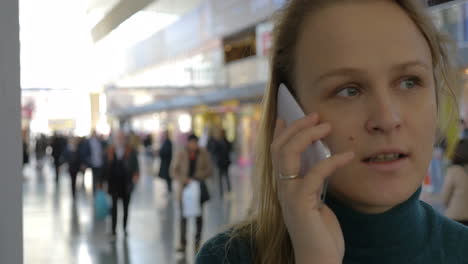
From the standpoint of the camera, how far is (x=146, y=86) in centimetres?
2561

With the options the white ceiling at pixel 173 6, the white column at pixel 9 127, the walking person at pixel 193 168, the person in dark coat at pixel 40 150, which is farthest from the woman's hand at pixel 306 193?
the person in dark coat at pixel 40 150

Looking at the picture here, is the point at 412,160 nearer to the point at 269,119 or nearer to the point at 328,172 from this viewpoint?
the point at 328,172

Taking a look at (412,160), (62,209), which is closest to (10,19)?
(412,160)

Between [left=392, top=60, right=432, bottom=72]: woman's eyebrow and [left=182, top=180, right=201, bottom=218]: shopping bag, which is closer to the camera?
[left=392, top=60, right=432, bottom=72]: woman's eyebrow

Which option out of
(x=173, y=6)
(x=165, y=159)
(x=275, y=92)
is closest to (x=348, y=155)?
(x=275, y=92)


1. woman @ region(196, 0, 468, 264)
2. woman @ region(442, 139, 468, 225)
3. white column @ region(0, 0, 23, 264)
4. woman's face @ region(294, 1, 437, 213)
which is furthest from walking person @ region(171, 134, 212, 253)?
woman's face @ region(294, 1, 437, 213)

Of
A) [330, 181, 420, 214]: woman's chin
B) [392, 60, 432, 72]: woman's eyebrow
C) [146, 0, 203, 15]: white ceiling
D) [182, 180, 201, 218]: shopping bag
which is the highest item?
[146, 0, 203, 15]: white ceiling

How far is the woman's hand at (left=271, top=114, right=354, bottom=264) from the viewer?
911mm

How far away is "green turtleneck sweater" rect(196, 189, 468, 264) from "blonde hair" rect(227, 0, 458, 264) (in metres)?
0.07

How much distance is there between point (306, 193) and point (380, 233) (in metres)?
0.26

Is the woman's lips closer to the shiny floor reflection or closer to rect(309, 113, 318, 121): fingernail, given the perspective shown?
rect(309, 113, 318, 121): fingernail

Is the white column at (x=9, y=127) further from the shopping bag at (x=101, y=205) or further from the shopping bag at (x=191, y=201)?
the shopping bag at (x=101, y=205)

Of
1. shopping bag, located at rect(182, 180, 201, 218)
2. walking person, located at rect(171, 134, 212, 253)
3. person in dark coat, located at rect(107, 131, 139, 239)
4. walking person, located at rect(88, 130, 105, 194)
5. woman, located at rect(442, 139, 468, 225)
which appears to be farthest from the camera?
walking person, located at rect(88, 130, 105, 194)

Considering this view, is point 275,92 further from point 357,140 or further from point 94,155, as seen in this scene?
point 94,155
